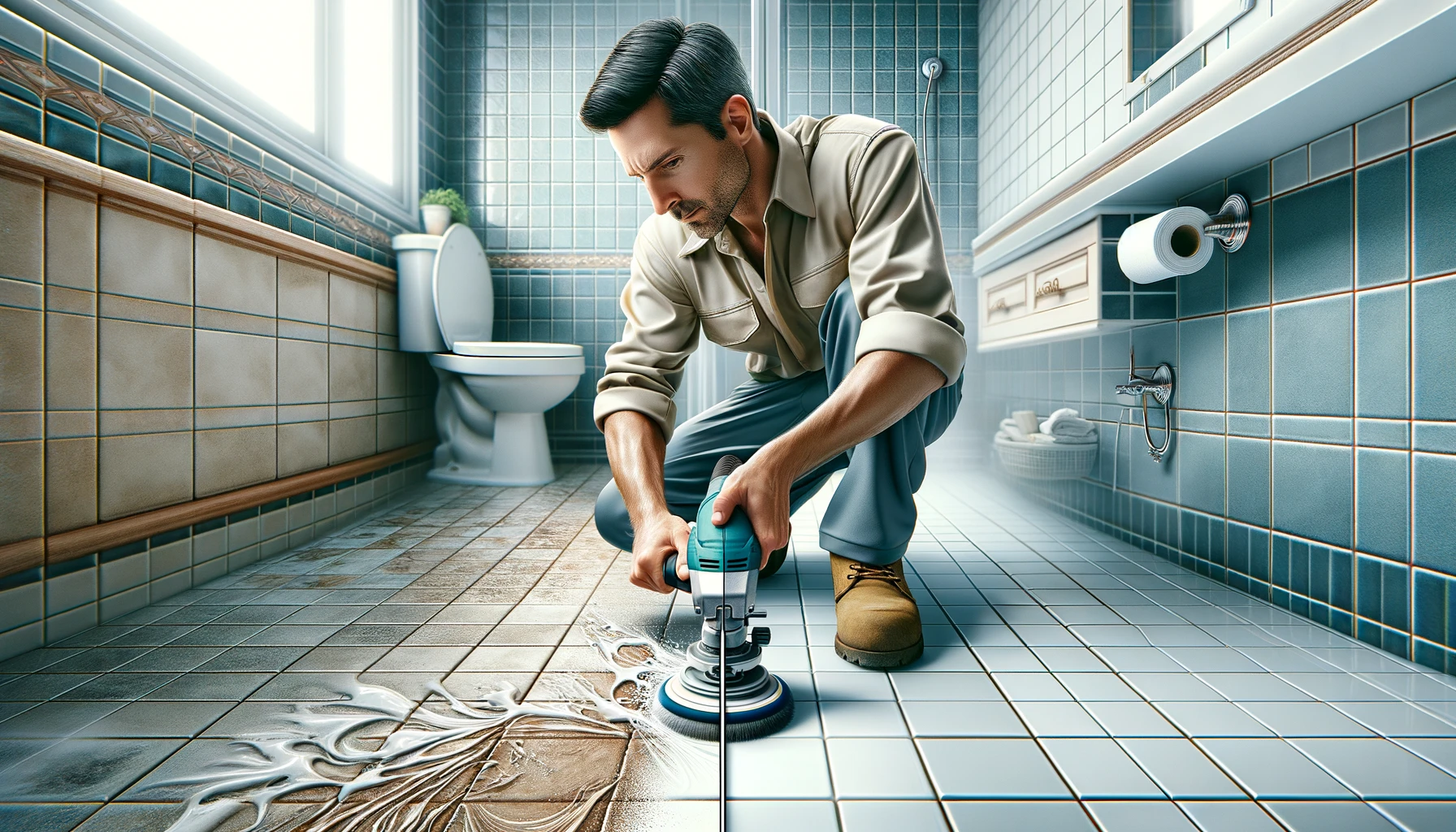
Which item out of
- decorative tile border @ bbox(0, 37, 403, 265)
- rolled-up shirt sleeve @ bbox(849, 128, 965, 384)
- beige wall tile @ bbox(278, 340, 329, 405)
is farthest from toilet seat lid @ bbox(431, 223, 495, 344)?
rolled-up shirt sleeve @ bbox(849, 128, 965, 384)

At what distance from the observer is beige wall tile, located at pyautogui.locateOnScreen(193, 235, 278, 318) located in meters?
1.40

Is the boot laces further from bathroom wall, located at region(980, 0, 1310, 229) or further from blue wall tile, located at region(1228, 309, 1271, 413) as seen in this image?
bathroom wall, located at region(980, 0, 1310, 229)

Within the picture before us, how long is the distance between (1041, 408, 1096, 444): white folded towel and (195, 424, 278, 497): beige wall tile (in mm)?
1851

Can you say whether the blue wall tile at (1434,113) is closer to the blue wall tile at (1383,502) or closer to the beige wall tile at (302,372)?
the blue wall tile at (1383,502)

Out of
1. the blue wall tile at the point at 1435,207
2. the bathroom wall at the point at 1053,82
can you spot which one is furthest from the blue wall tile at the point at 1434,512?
the bathroom wall at the point at 1053,82

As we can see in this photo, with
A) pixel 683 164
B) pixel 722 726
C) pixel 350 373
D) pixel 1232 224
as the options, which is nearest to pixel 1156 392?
pixel 1232 224

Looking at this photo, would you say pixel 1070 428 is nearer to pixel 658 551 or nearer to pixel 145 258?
pixel 658 551

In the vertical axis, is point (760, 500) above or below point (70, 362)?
below

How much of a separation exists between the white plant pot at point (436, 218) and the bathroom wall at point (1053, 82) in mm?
2031

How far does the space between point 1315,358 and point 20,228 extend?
1.90 m

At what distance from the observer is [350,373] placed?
2.05m

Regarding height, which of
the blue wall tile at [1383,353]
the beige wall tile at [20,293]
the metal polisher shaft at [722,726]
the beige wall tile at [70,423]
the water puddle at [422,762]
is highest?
the beige wall tile at [20,293]

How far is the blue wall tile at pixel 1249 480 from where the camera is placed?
1212 millimetres

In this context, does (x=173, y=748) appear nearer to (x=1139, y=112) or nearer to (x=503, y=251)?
(x=1139, y=112)
